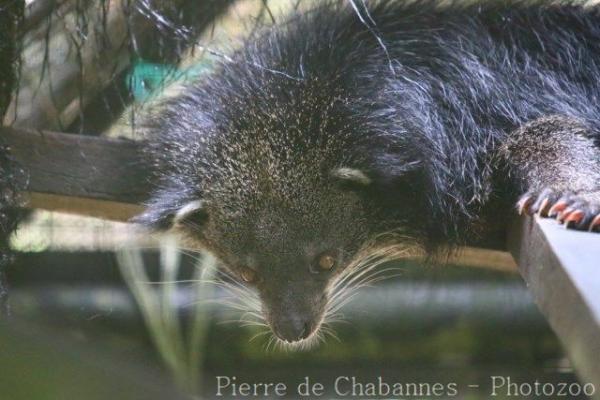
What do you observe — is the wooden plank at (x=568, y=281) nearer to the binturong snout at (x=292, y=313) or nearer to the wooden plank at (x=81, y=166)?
the binturong snout at (x=292, y=313)

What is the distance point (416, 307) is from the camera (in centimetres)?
203

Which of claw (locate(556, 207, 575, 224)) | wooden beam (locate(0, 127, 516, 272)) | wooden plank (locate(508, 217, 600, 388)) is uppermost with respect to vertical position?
wooden beam (locate(0, 127, 516, 272))

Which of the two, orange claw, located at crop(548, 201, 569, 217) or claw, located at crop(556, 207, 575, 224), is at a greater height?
orange claw, located at crop(548, 201, 569, 217)

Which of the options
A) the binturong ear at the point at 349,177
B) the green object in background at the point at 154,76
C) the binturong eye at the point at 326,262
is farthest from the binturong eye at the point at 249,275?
the green object in background at the point at 154,76

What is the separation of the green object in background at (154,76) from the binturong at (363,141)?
29 millimetres

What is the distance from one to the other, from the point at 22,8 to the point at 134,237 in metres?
0.54

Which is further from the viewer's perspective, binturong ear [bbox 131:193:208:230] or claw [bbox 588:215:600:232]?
binturong ear [bbox 131:193:208:230]

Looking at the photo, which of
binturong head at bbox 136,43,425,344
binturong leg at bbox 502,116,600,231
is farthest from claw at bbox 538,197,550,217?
binturong head at bbox 136,43,425,344

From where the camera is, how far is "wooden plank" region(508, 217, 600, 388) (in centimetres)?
69

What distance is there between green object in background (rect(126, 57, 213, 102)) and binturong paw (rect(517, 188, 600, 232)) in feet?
2.22

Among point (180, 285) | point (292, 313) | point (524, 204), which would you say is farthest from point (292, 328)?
point (180, 285)

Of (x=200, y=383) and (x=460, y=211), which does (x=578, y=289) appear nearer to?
(x=460, y=211)

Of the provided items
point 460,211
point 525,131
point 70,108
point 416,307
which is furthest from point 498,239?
point 70,108

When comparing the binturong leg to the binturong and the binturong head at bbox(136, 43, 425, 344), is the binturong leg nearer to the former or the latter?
the binturong
